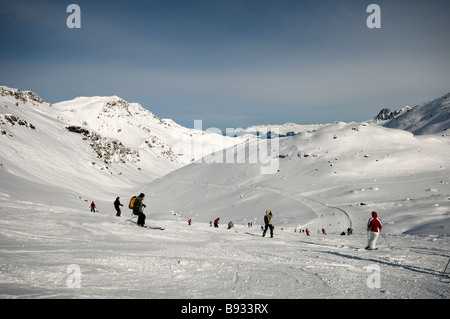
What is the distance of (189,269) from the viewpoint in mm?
8109

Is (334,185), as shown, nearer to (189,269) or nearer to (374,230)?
(374,230)

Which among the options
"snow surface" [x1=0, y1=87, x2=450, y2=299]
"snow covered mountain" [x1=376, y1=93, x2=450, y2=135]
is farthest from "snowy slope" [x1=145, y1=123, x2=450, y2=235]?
"snow covered mountain" [x1=376, y1=93, x2=450, y2=135]

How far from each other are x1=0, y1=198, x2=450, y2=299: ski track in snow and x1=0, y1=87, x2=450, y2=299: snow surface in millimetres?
52

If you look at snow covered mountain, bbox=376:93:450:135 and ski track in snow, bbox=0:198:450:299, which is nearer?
ski track in snow, bbox=0:198:450:299

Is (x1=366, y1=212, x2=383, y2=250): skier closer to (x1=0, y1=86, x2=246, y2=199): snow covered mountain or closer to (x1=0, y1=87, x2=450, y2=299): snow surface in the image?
(x1=0, y1=87, x2=450, y2=299): snow surface

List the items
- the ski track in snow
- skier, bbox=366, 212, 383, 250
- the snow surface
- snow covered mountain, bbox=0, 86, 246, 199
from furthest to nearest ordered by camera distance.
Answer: snow covered mountain, bbox=0, 86, 246, 199, skier, bbox=366, 212, 383, 250, the snow surface, the ski track in snow

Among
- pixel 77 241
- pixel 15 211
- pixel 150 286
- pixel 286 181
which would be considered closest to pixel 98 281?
pixel 150 286

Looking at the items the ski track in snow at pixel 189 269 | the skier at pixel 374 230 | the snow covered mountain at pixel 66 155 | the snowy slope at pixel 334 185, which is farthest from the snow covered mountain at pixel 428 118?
the ski track in snow at pixel 189 269

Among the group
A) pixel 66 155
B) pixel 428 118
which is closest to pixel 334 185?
pixel 66 155

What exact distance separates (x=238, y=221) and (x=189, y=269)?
3476cm

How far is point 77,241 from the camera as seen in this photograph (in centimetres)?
1123

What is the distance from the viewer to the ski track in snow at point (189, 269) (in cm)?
629

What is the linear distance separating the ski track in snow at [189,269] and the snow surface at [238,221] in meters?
0.05

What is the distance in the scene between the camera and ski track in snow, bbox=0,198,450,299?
6.29 meters
